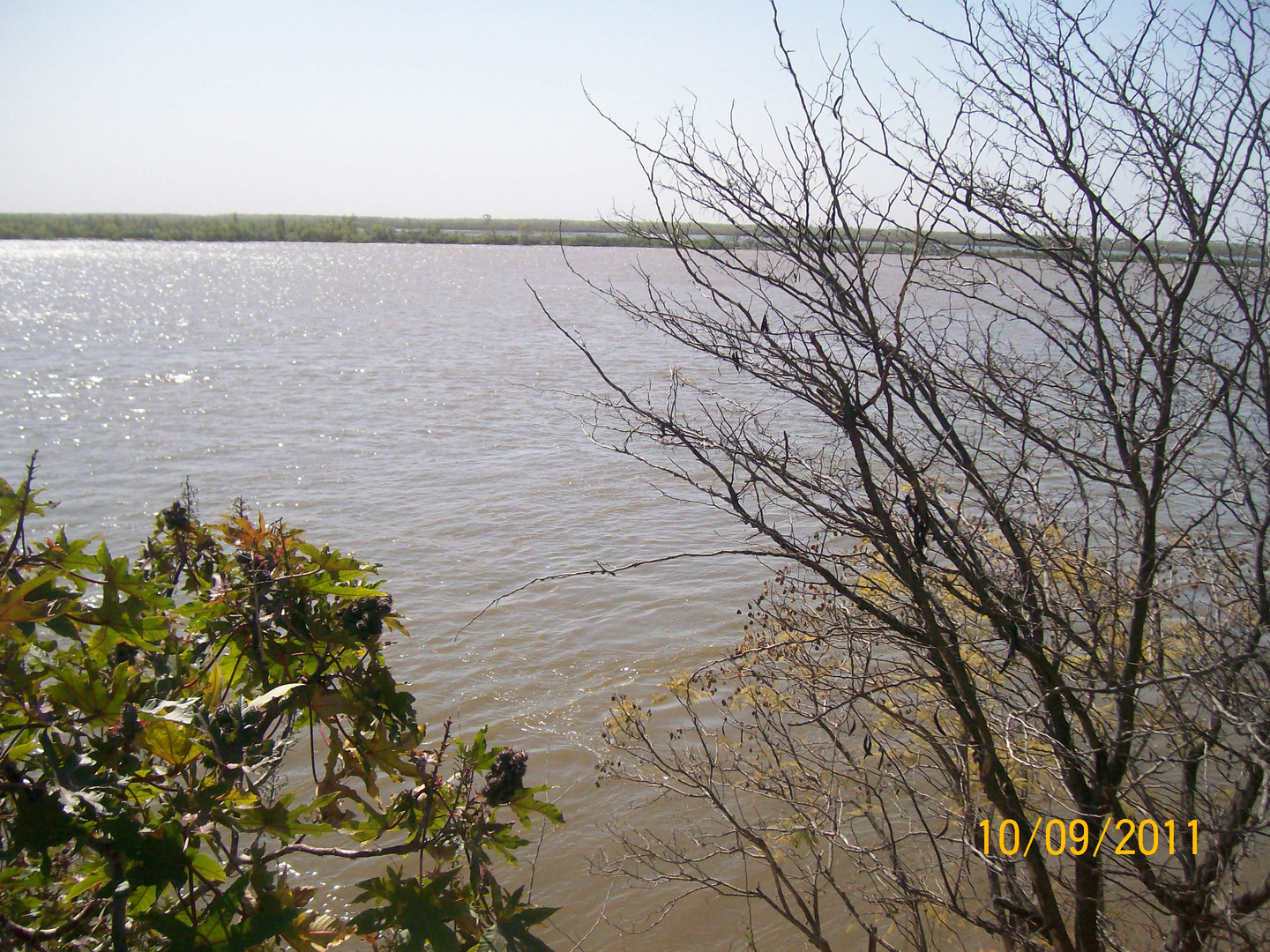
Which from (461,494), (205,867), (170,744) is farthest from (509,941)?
(461,494)

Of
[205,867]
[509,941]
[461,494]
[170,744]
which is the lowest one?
[461,494]

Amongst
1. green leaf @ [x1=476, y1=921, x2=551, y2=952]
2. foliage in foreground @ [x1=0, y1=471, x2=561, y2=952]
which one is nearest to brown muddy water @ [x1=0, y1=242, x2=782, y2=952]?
foliage in foreground @ [x1=0, y1=471, x2=561, y2=952]

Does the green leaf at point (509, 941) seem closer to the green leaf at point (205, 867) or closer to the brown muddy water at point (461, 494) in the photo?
the green leaf at point (205, 867)

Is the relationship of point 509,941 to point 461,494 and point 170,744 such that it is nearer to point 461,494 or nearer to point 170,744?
point 170,744

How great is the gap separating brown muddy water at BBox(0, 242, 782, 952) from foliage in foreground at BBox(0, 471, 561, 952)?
246cm

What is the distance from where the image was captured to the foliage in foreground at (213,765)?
55.5 inches

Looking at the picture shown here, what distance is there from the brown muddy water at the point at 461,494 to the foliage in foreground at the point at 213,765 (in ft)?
8.07

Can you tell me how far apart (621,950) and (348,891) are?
1703mm

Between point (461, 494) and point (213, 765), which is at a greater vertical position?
point (213, 765)

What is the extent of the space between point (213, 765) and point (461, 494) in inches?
417

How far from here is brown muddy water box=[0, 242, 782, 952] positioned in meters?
6.82

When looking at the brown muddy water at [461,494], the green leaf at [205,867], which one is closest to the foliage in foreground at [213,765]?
the green leaf at [205,867]

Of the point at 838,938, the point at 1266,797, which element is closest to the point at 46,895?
the point at 1266,797

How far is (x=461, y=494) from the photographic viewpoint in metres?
12.2
